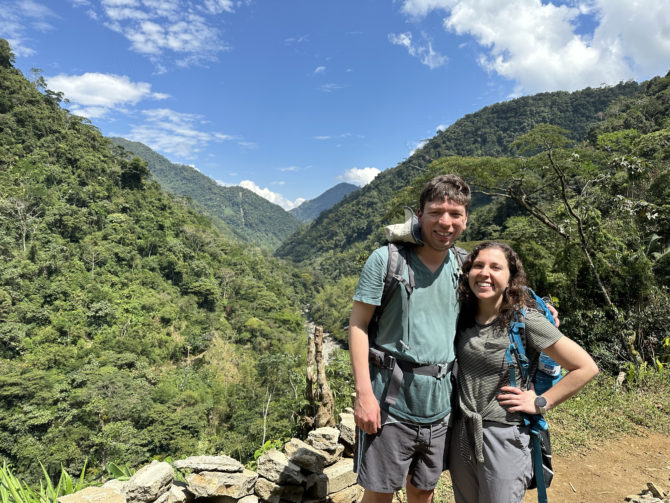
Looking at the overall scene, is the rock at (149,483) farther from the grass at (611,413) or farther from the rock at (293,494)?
the grass at (611,413)

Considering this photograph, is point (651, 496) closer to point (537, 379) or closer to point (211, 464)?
point (537, 379)

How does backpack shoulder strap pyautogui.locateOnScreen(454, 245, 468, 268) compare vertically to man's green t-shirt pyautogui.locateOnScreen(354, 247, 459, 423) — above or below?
above

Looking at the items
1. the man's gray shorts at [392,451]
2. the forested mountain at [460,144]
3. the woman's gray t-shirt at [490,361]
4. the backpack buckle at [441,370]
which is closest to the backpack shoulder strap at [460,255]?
the woman's gray t-shirt at [490,361]

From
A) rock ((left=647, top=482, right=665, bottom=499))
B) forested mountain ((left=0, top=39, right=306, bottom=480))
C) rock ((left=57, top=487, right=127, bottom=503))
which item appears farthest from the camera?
forested mountain ((left=0, top=39, right=306, bottom=480))

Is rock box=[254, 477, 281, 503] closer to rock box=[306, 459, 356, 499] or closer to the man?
rock box=[306, 459, 356, 499]

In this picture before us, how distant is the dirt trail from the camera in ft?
8.91

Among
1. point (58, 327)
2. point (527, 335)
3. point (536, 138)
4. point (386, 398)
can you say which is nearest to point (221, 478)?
point (386, 398)

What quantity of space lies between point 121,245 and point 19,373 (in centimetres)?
1827

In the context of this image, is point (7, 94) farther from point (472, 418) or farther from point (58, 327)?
point (472, 418)

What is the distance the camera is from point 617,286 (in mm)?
5176

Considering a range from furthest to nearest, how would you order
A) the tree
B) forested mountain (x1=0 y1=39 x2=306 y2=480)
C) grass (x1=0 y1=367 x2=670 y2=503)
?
the tree → forested mountain (x1=0 y1=39 x2=306 y2=480) → grass (x1=0 y1=367 x2=670 y2=503)

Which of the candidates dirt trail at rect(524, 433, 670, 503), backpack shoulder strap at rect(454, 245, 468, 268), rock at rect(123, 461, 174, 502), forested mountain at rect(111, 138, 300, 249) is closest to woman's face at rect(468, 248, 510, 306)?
backpack shoulder strap at rect(454, 245, 468, 268)

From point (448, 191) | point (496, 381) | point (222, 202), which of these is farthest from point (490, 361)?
point (222, 202)

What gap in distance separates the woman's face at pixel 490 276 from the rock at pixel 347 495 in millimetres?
1901
